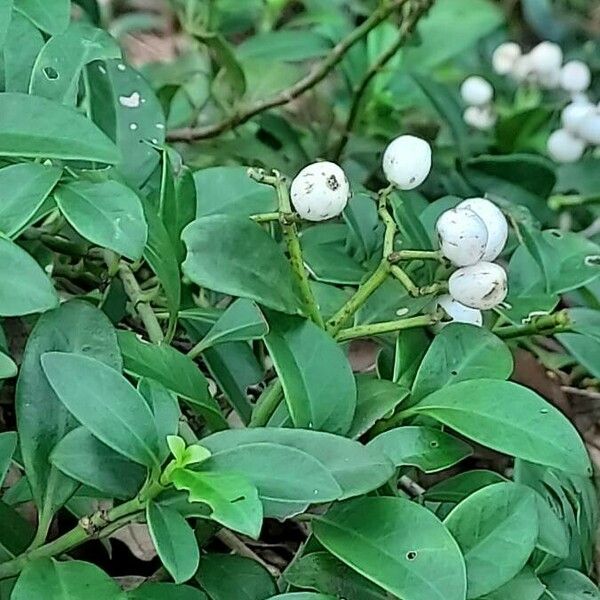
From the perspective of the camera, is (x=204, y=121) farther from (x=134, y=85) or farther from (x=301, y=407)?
(x=301, y=407)

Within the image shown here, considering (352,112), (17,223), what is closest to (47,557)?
(17,223)

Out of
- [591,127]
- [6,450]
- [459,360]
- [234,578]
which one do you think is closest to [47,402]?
[6,450]

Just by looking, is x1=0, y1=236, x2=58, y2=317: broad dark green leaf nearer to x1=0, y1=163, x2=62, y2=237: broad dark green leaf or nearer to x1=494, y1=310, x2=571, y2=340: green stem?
x1=0, y1=163, x2=62, y2=237: broad dark green leaf

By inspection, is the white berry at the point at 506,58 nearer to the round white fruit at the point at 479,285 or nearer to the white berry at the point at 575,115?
the white berry at the point at 575,115

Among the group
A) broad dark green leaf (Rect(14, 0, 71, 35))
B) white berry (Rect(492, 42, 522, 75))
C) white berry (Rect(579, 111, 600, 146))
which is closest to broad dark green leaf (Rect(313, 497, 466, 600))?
broad dark green leaf (Rect(14, 0, 71, 35))

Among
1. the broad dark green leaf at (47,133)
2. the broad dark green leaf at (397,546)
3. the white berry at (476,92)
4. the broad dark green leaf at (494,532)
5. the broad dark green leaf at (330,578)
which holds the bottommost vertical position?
the white berry at (476,92)

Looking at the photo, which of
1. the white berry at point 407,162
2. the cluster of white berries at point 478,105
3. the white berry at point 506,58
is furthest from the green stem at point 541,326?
the white berry at point 506,58
